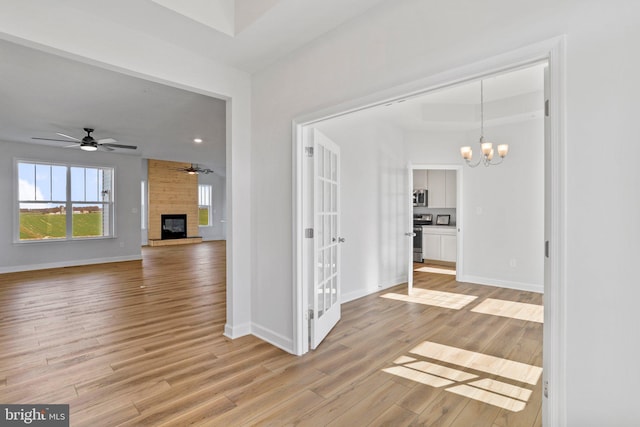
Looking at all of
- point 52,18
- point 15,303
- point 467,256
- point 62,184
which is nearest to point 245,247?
point 52,18

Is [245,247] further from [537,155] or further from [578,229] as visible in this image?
[537,155]

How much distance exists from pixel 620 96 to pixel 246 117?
287 centimetres

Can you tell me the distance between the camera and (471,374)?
2.41 meters

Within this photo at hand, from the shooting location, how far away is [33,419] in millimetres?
1938

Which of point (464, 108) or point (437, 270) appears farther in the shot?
point (437, 270)

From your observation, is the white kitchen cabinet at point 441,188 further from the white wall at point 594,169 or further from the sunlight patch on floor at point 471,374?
the white wall at point 594,169

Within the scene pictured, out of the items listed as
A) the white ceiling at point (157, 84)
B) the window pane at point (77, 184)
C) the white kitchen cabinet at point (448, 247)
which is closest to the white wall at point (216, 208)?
the window pane at point (77, 184)

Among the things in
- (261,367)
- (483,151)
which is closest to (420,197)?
(483,151)

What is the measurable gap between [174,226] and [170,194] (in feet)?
4.10

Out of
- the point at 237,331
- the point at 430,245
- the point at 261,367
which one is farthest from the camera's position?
the point at 430,245

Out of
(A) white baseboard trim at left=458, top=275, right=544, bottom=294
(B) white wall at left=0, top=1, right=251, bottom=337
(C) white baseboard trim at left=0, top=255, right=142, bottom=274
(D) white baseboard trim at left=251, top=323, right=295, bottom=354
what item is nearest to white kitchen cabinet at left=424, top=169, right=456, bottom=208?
(A) white baseboard trim at left=458, top=275, right=544, bottom=294

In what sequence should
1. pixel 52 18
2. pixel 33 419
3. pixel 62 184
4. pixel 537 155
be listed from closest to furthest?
1. pixel 33 419
2. pixel 52 18
3. pixel 537 155
4. pixel 62 184

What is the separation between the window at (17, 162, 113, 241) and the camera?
688 centimetres

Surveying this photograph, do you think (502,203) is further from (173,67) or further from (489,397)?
(173,67)
